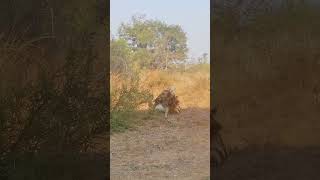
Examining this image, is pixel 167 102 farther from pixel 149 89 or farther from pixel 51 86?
pixel 51 86

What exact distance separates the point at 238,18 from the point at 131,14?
85.5 inches

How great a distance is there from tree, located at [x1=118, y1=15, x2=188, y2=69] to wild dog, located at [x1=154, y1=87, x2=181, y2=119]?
275mm

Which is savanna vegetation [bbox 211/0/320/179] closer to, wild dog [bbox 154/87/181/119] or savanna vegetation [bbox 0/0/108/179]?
savanna vegetation [bbox 0/0/108/179]

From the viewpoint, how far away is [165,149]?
4.02m

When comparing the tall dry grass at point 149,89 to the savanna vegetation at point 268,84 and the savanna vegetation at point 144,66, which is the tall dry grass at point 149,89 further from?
the savanna vegetation at point 268,84

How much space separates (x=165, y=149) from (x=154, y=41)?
1.06m

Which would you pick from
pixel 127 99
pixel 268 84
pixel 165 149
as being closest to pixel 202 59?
pixel 127 99

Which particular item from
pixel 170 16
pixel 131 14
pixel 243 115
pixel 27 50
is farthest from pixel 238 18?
pixel 131 14

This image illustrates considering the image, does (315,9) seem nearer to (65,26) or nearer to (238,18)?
(238,18)

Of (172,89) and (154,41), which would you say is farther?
(154,41)

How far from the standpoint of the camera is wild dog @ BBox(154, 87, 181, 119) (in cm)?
432

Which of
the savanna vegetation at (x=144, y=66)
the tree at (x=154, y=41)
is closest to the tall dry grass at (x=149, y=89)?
the savanna vegetation at (x=144, y=66)

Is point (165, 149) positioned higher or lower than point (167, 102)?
lower

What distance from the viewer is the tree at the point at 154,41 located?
13.7ft
